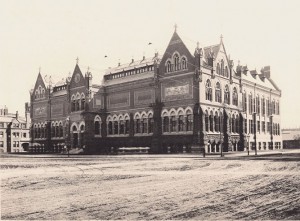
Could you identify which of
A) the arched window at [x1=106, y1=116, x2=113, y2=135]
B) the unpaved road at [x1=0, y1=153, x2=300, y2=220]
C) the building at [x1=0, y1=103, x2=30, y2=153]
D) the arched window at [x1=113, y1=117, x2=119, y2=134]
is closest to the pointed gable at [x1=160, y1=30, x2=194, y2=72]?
the arched window at [x1=113, y1=117, x2=119, y2=134]

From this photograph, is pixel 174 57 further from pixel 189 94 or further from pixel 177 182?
pixel 177 182

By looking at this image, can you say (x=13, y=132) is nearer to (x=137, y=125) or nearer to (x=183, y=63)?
(x=137, y=125)

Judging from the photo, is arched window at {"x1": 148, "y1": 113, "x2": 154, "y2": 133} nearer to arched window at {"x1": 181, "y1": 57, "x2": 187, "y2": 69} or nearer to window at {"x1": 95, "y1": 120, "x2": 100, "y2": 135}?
arched window at {"x1": 181, "y1": 57, "x2": 187, "y2": 69}

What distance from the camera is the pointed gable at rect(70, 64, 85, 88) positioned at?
191 feet

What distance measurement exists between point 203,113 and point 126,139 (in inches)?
572

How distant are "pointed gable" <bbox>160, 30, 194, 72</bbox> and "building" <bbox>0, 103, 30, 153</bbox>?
52.4 m

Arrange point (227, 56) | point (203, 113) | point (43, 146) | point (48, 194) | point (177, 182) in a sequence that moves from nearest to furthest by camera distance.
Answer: point (48, 194), point (177, 182), point (203, 113), point (227, 56), point (43, 146)

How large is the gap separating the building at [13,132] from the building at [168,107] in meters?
25.4

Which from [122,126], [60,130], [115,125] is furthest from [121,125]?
[60,130]

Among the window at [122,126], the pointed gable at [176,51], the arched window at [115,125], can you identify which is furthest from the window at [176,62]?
the arched window at [115,125]

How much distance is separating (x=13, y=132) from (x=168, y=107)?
57207 millimetres

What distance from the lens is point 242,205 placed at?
9.54m

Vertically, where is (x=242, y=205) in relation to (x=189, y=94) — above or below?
below

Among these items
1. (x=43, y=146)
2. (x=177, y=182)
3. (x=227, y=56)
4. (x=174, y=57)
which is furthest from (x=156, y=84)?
(x=177, y=182)
